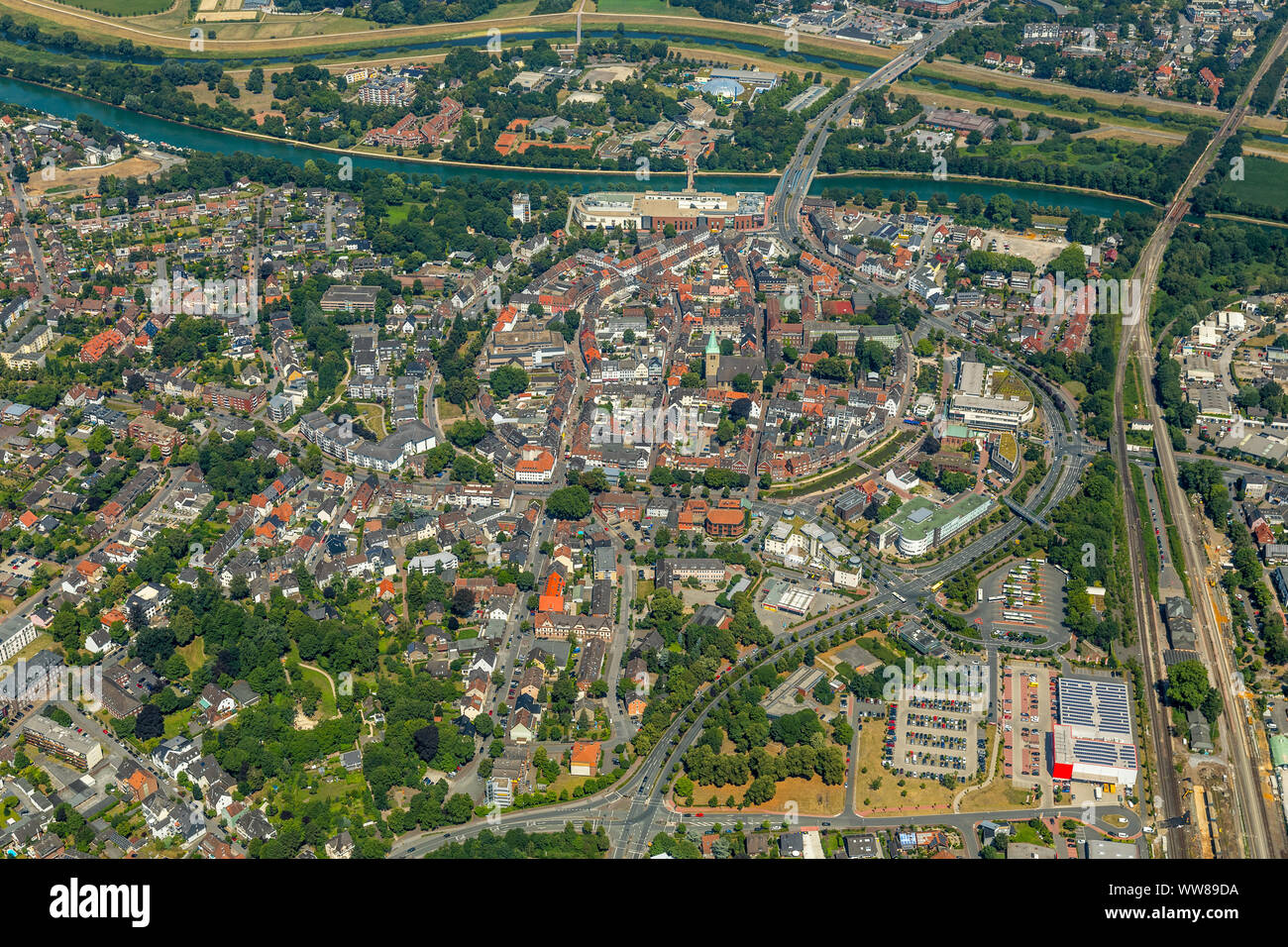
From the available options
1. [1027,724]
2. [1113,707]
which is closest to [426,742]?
[1027,724]

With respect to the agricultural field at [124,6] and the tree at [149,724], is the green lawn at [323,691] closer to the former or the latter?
the tree at [149,724]

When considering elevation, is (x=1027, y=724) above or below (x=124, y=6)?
below

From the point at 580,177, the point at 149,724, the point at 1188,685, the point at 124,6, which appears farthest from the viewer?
the point at 124,6

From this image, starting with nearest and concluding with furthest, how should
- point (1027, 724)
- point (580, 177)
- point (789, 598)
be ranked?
point (1027, 724)
point (789, 598)
point (580, 177)

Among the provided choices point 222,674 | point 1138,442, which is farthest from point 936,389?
point 222,674

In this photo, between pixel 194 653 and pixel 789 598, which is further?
pixel 789 598

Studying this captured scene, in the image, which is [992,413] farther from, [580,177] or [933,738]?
[580,177]

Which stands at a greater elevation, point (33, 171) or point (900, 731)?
point (33, 171)

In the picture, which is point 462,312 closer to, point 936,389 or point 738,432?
point 738,432
